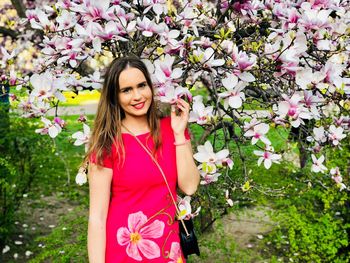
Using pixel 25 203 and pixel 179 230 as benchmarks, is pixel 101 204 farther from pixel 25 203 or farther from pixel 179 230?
pixel 25 203

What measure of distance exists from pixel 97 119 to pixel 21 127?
2863 mm

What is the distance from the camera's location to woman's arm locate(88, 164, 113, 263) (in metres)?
2.09

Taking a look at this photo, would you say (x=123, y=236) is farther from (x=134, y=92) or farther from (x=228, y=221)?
(x=228, y=221)

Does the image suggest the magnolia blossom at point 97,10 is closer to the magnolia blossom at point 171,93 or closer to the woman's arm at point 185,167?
the magnolia blossom at point 171,93

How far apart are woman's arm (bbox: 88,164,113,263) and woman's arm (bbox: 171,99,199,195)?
0.33m

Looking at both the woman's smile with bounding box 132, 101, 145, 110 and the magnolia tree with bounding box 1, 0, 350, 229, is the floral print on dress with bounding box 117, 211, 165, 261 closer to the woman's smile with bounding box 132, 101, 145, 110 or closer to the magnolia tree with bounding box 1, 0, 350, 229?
the magnolia tree with bounding box 1, 0, 350, 229

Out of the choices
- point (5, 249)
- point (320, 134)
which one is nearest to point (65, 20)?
point (320, 134)

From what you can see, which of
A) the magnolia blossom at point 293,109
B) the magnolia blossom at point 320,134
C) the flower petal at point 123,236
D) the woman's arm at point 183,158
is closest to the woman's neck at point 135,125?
the woman's arm at point 183,158

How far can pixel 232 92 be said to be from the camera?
1.73 metres

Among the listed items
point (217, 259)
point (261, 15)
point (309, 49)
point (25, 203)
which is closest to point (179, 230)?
point (309, 49)

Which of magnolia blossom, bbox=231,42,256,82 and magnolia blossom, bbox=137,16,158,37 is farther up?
magnolia blossom, bbox=137,16,158,37

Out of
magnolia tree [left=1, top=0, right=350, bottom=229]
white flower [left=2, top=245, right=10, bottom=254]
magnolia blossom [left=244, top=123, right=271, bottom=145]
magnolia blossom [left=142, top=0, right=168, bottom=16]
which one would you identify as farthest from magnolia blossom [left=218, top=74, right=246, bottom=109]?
white flower [left=2, top=245, right=10, bottom=254]

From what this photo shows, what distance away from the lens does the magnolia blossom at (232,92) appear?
169cm

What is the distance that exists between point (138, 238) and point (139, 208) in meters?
0.14
